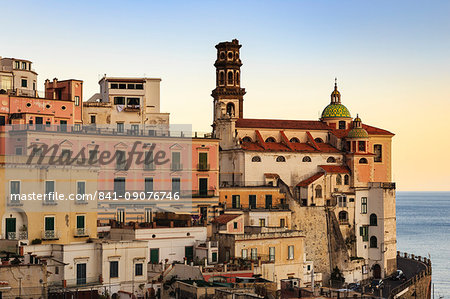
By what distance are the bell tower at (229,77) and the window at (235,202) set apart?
1673 centimetres

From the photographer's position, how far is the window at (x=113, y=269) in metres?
44.7

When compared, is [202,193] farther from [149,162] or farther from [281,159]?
[281,159]

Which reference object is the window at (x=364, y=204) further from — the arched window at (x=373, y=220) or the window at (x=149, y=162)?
the window at (x=149, y=162)

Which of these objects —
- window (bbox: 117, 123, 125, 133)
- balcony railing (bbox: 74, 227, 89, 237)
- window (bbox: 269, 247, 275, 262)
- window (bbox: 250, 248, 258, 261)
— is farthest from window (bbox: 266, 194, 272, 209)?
balcony railing (bbox: 74, 227, 89, 237)

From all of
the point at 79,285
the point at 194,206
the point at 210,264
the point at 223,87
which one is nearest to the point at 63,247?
the point at 79,285

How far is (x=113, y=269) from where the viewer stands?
44.9 meters

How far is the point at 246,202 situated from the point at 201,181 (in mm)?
5604

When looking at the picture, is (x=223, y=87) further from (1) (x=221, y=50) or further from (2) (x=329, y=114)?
(2) (x=329, y=114)

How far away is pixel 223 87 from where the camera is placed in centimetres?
8219

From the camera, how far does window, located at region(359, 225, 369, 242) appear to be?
242ft

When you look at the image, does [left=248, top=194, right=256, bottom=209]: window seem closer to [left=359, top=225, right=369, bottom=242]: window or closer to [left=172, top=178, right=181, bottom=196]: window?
[left=172, top=178, right=181, bottom=196]: window

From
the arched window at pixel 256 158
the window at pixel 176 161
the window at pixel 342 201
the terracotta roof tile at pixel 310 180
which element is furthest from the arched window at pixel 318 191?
the window at pixel 176 161

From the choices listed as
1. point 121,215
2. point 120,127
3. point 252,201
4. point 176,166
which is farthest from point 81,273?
point 252,201

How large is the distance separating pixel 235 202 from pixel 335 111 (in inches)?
813
